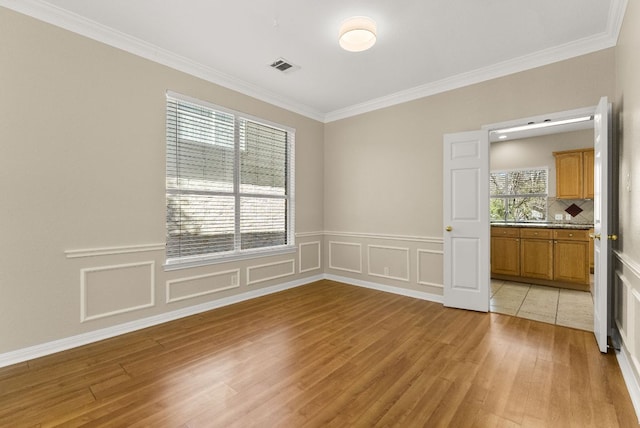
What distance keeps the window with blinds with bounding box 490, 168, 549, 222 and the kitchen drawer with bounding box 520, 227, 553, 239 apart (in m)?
1.27

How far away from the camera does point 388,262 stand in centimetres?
466

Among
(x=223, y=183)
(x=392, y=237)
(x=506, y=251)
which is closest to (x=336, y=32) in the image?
(x=223, y=183)

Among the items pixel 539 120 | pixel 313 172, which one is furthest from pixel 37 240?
pixel 539 120

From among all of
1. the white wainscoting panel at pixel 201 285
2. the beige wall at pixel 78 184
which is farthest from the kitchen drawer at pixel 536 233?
the beige wall at pixel 78 184

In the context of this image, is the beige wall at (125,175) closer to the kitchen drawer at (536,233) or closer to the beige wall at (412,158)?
the beige wall at (412,158)

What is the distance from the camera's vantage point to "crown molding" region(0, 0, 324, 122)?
2.54 metres

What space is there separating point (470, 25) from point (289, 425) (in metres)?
3.65

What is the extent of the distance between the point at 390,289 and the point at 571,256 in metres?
2.98

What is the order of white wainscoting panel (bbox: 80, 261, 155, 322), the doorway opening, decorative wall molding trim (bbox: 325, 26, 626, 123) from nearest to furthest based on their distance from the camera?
white wainscoting panel (bbox: 80, 261, 155, 322) < decorative wall molding trim (bbox: 325, 26, 626, 123) < the doorway opening

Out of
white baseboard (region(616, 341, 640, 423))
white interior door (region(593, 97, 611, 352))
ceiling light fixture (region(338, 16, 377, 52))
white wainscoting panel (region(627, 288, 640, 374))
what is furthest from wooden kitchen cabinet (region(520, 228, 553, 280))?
ceiling light fixture (region(338, 16, 377, 52))

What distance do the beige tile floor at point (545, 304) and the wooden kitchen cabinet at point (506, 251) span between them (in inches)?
12.0

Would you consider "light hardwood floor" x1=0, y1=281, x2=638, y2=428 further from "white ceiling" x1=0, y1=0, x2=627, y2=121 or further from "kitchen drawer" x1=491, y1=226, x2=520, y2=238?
"white ceiling" x1=0, y1=0, x2=627, y2=121

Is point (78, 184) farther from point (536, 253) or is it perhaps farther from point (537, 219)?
point (537, 219)

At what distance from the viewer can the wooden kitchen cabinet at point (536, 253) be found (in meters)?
4.88
